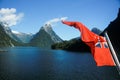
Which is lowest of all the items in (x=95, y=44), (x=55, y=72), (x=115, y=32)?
(x=55, y=72)

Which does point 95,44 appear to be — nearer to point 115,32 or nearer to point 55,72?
point 55,72

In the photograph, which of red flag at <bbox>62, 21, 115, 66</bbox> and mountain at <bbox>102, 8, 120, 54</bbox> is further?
mountain at <bbox>102, 8, 120, 54</bbox>

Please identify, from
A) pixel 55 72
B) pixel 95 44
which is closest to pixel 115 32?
pixel 55 72

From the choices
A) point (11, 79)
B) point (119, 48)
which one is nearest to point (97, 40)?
point (11, 79)

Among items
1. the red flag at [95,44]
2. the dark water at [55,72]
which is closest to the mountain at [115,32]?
the dark water at [55,72]

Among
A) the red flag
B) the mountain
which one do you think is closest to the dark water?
the mountain

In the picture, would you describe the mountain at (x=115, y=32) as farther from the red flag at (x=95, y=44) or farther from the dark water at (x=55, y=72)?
the red flag at (x=95, y=44)

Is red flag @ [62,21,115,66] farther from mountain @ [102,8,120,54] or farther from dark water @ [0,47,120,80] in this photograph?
mountain @ [102,8,120,54]

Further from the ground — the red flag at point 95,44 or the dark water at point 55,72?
the red flag at point 95,44

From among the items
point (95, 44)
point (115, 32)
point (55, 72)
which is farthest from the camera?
point (115, 32)

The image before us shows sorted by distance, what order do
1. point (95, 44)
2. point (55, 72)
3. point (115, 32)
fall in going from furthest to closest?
1. point (115, 32)
2. point (55, 72)
3. point (95, 44)

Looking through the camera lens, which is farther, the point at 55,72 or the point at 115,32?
the point at 115,32

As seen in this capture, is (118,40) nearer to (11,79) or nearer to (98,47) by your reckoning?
(11,79)

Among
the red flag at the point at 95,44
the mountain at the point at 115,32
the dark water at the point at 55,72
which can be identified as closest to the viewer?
the red flag at the point at 95,44
